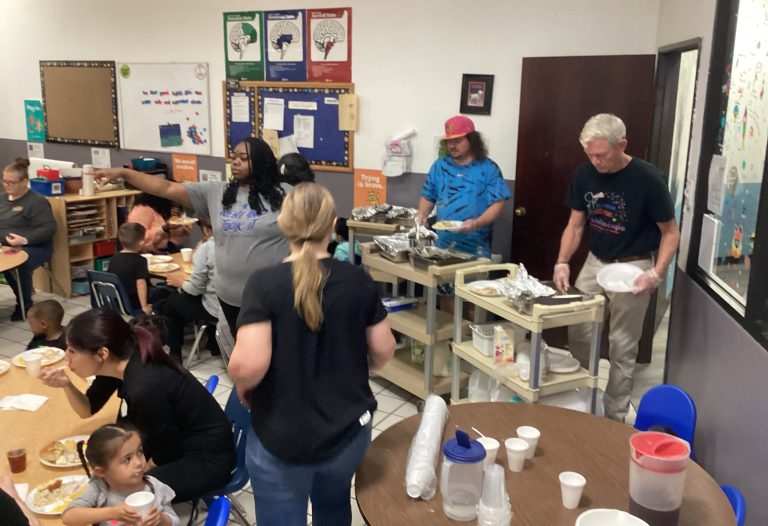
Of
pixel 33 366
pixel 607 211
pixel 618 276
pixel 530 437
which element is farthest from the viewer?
pixel 607 211

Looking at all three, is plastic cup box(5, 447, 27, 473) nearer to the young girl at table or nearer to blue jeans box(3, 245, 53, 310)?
the young girl at table

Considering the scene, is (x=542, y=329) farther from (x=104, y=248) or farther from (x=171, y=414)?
(x=104, y=248)

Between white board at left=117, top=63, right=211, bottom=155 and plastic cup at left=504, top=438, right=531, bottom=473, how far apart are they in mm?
5419

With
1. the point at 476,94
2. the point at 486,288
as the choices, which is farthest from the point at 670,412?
the point at 476,94

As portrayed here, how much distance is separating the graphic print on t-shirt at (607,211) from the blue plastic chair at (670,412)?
3.62 feet

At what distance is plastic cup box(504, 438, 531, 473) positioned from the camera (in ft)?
6.70

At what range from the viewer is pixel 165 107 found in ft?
22.9

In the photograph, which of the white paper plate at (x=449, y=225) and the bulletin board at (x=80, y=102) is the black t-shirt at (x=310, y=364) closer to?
the white paper plate at (x=449, y=225)

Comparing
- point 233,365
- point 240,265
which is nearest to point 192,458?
point 233,365

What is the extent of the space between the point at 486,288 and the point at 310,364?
1647 millimetres

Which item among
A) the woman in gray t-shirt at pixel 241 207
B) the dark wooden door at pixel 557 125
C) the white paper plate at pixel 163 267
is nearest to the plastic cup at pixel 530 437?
the woman in gray t-shirt at pixel 241 207

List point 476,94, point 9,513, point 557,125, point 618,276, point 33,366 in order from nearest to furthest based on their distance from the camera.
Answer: point 9,513 → point 33,366 → point 618,276 → point 557,125 → point 476,94

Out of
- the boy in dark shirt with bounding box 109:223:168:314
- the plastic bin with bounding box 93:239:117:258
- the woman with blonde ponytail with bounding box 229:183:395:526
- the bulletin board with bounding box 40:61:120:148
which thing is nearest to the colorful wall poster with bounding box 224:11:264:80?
the bulletin board with bounding box 40:61:120:148

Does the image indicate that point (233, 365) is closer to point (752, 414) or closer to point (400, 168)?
point (752, 414)
